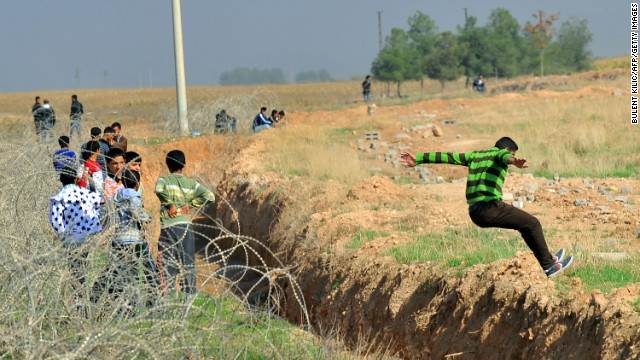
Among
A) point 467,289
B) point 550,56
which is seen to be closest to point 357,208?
point 467,289

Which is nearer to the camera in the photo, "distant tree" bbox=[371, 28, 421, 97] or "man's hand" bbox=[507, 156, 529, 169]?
"man's hand" bbox=[507, 156, 529, 169]

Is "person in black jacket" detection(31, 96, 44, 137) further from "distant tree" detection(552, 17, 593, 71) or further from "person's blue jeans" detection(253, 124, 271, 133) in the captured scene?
"distant tree" detection(552, 17, 593, 71)

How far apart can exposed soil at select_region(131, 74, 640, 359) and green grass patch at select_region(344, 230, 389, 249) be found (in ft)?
0.40

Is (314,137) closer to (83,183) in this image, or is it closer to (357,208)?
(357,208)

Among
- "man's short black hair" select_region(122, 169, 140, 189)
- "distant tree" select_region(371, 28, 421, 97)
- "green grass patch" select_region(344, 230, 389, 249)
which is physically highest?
"distant tree" select_region(371, 28, 421, 97)

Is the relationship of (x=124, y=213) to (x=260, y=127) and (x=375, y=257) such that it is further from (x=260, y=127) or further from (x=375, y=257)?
(x=260, y=127)

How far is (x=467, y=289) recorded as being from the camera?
7105mm

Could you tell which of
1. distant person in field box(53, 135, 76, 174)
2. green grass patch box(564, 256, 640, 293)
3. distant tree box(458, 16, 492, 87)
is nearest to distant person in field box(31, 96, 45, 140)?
distant person in field box(53, 135, 76, 174)

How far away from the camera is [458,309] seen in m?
7.09

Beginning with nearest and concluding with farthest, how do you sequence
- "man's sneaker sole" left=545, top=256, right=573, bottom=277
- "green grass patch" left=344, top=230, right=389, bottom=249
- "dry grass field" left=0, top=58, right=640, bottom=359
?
1. "dry grass field" left=0, top=58, right=640, bottom=359
2. "man's sneaker sole" left=545, top=256, right=573, bottom=277
3. "green grass patch" left=344, top=230, right=389, bottom=249

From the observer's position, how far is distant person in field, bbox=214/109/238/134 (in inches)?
829

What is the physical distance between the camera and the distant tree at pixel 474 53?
2210 inches

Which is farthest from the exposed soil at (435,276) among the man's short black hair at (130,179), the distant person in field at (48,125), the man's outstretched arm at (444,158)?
the distant person in field at (48,125)

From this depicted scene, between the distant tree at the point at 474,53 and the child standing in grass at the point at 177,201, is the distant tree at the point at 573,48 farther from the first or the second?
the child standing in grass at the point at 177,201
